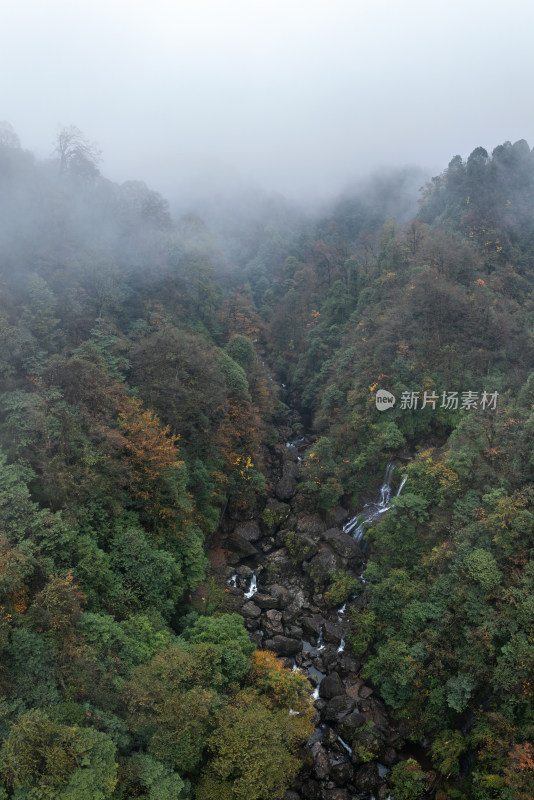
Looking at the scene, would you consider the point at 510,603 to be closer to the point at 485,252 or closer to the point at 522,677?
the point at 522,677

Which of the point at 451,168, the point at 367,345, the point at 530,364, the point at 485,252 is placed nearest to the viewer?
the point at 530,364

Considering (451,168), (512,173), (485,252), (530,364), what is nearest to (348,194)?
(451,168)

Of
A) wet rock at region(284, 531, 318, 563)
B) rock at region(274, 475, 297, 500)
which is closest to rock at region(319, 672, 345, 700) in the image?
wet rock at region(284, 531, 318, 563)

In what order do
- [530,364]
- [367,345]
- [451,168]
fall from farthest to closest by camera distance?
[451,168]
[367,345]
[530,364]

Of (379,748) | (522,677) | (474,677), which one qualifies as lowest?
(379,748)

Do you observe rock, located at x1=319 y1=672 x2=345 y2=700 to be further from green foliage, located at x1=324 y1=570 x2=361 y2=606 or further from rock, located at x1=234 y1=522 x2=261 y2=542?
rock, located at x1=234 y1=522 x2=261 y2=542

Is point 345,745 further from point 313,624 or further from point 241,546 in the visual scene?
point 241,546
